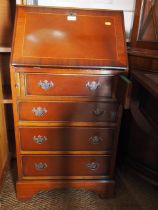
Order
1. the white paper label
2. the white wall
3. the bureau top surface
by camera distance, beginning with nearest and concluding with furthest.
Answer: the bureau top surface
the white paper label
the white wall

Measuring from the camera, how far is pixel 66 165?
145 centimetres

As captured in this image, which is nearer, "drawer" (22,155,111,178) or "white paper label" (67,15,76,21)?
"white paper label" (67,15,76,21)

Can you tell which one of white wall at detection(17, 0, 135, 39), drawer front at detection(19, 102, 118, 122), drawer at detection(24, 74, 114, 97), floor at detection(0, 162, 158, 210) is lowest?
floor at detection(0, 162, 158, 210)

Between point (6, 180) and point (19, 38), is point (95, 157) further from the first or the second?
point (19, 38)

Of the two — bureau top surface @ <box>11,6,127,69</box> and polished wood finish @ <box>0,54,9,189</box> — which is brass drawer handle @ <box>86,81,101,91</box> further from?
polished wood finish @ <box>0,54,9,189</box>

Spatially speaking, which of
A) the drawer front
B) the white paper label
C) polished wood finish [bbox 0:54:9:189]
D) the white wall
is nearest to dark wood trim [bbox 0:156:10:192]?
polished wood finish [bbox 0:54:9:189]

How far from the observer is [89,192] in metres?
1.62

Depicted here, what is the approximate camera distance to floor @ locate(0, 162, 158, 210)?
1.49 metres

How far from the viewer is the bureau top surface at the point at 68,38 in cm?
118

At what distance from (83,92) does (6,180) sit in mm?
940

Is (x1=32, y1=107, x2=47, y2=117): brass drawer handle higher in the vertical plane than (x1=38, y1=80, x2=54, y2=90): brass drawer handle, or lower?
lower

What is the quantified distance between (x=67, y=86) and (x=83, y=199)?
2.69 ft

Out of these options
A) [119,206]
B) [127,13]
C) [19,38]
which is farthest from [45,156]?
[127,13]

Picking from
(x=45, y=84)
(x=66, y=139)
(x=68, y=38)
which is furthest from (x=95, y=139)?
(x=68, y=38)
